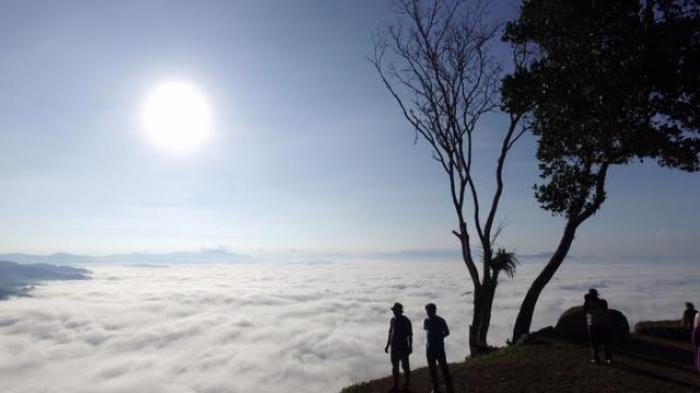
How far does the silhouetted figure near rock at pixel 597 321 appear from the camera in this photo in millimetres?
13414

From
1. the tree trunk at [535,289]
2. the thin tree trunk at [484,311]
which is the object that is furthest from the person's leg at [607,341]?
the thin tree trunk at [484,311]

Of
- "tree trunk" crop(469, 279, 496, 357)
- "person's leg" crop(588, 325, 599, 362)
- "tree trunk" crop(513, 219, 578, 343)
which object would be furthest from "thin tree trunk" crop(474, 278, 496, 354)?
"person's leg" crop(588, 325, 599, 362)

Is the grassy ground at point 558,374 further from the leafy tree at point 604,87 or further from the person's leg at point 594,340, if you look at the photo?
the leafy tree at point 604,87

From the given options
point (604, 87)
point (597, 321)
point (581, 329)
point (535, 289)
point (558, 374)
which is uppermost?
point (604, 87)

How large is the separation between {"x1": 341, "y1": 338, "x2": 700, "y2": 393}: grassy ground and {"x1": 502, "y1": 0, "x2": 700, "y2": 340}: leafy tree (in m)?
5.04

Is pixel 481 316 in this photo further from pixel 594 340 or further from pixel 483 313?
pixel 594 340

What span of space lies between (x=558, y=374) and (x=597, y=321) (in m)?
2.10

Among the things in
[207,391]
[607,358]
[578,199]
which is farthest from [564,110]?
[207,391]

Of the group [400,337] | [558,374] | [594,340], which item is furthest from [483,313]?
[400,337]

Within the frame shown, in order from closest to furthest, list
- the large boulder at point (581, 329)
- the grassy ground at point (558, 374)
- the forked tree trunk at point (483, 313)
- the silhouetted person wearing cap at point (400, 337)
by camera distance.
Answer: the grassy ground at point (558, 374), the silhouetted person wearing cap at point (400, 337), the large boulder at point (581, 329), the forked tree trunk at point (483, 313)

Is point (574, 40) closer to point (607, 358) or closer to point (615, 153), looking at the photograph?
point (615, 153)

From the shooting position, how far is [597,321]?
13.5 metres

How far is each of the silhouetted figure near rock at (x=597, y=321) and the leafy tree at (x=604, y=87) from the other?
3.52 m

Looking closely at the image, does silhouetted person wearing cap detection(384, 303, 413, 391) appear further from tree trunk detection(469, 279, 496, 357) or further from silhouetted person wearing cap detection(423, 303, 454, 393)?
tree trunk detection(469, 279, 496, 357)
